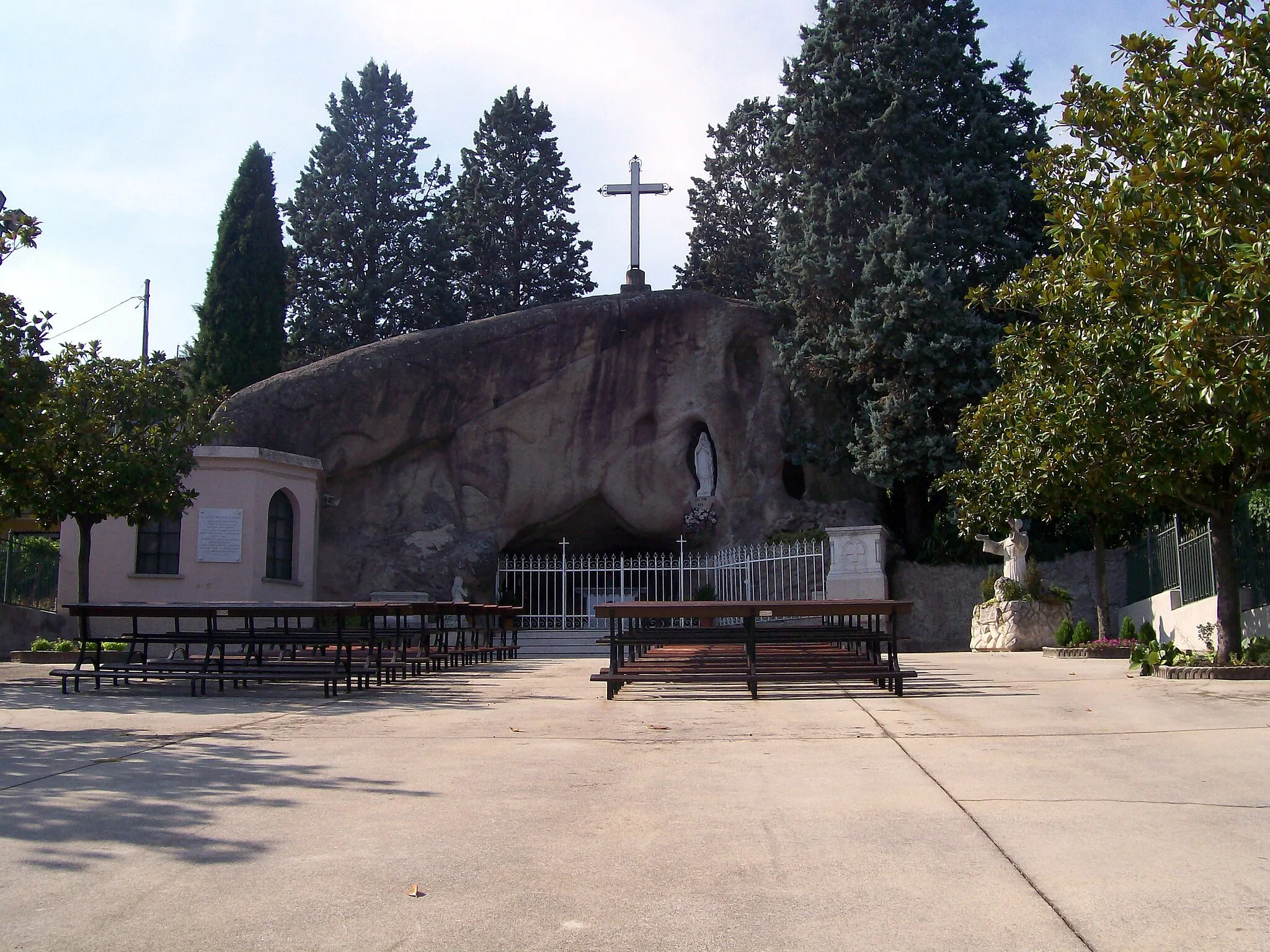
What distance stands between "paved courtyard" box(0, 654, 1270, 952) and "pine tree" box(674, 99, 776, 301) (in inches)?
1299

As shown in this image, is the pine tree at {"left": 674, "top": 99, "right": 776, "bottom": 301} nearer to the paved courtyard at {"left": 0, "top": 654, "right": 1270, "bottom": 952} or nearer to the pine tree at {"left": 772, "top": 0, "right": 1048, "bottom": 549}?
the pine tree at {"left": 772, "top": 0, "right": 1048, "bottom": 549}

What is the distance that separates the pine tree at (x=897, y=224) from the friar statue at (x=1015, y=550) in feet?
8.42

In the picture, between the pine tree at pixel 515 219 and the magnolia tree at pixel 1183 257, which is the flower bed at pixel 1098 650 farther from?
the pine tree at pixel 515 219

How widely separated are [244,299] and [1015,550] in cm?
2506

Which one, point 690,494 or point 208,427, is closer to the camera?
point 208,427

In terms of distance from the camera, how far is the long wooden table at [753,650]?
10406mm

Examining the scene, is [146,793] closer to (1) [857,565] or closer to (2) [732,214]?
(1) [857,565]

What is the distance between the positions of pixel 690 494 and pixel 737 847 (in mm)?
25140

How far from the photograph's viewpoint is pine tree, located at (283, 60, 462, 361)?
1521 inches

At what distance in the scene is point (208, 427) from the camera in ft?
64.3

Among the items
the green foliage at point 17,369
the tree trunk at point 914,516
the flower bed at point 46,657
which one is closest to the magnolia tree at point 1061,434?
the tree trunk at point 914,516

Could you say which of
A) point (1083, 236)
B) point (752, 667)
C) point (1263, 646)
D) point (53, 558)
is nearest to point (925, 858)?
point (752, 667)

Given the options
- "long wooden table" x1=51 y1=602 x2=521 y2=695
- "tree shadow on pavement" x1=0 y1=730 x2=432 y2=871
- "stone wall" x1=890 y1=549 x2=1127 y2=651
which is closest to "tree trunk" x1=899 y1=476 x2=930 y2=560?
"stone wall" x1=890 y1=549 x2=1127 y2=651

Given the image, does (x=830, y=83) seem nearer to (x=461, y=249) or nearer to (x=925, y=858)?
(x=461, y=249)
